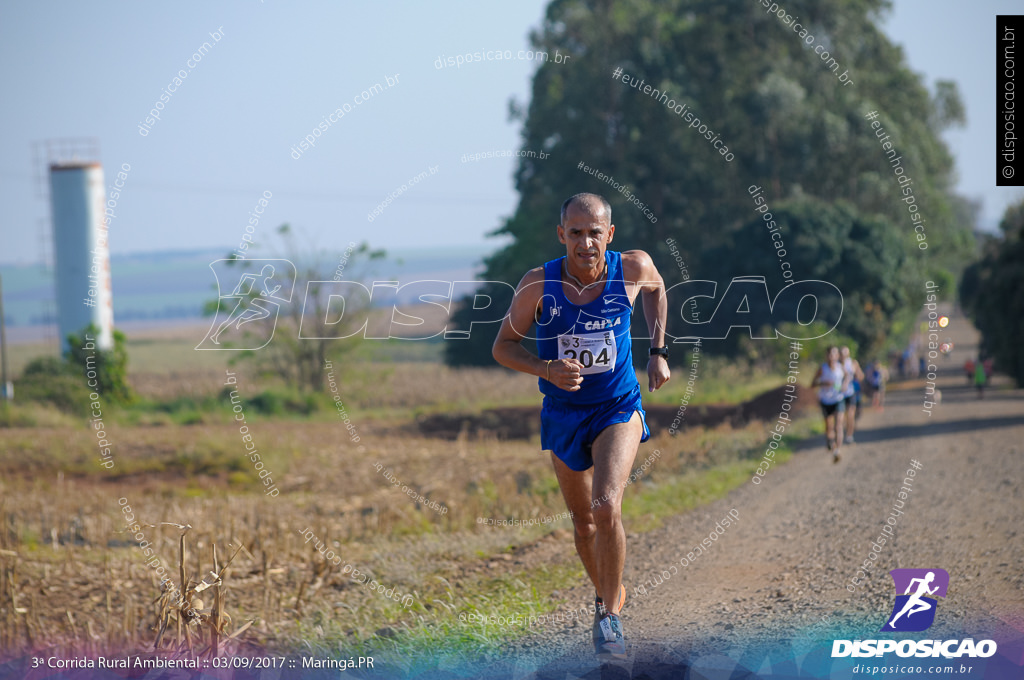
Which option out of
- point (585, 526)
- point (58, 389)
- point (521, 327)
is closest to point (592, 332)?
point (521, 327)

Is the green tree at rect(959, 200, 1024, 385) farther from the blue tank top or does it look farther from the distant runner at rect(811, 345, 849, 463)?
the blue tank top

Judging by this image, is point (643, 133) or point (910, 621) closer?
point (910, 621)

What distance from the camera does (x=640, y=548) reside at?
834 cm

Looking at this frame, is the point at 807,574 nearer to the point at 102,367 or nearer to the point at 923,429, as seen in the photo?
the point at 923,429

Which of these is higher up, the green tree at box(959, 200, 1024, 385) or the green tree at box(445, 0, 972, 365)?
the green tree at box(445, 0, 972, 365)

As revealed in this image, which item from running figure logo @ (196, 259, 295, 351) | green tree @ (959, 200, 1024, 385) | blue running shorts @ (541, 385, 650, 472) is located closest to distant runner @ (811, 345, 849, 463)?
→ blue running shorts @ (541, 385, 650, 472)

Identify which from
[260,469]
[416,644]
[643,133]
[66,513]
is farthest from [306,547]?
[643,133]

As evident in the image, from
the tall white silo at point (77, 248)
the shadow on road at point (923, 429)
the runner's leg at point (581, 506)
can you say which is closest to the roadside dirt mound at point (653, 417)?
the shadow on road at point (923, 429)

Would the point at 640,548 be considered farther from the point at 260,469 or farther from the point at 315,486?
the point at 260,469

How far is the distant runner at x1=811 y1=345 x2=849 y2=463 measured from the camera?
13102mm

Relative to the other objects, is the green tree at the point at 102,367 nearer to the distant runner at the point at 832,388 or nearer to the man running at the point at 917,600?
the distant runner at the point at 832,388

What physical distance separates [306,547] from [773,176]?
29.6 metres

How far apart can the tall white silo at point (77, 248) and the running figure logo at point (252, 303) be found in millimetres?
3975

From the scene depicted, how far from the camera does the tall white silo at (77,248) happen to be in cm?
3162
